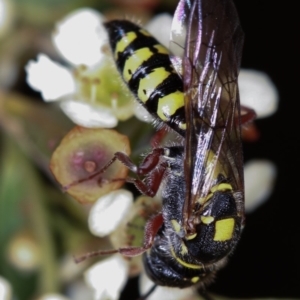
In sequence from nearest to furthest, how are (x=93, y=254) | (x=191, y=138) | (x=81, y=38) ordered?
(x=191, y=138) < (x=93, y=254) < (x=81, y=38)

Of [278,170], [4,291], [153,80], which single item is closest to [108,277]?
[4,291]

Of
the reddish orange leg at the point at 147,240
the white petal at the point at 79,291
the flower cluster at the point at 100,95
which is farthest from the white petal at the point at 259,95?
the white petal at the point at 79,291

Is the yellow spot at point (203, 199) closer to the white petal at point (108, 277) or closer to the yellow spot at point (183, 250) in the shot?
the yellow spot at point (183, 250)

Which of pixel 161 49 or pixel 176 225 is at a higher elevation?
pixel 161 49

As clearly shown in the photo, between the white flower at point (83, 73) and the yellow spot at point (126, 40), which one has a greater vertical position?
the yellow spot at point (126, 40)

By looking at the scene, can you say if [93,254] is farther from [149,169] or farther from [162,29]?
[162,29]
